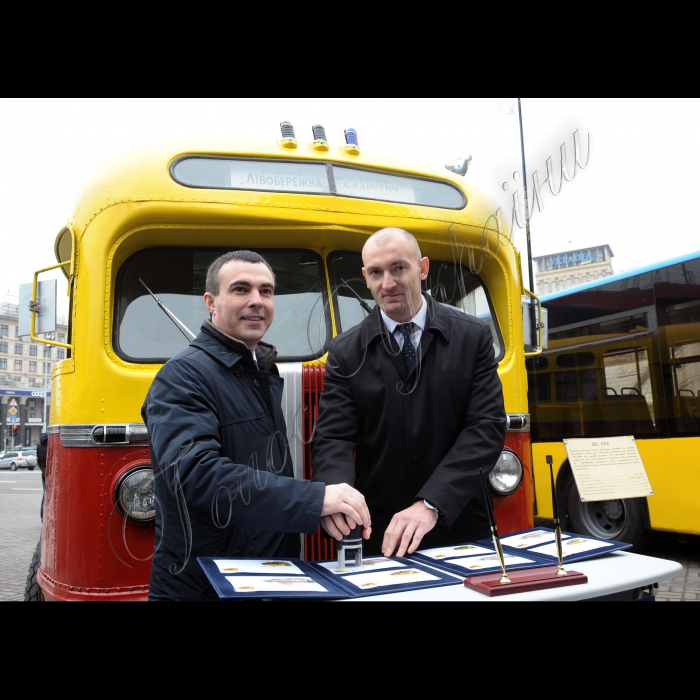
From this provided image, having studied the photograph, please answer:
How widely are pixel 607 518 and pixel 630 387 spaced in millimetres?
1579

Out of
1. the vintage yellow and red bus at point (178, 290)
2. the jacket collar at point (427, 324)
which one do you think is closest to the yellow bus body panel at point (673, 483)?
the vintage yellow and red bus at point (178, 290)

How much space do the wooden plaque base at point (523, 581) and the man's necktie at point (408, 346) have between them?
0.89 meters

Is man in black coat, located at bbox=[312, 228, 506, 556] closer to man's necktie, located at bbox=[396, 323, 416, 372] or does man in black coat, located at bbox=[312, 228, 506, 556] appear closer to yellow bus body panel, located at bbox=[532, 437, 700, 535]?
man's necktie, located at bbox=[396, 323, 416, 372]

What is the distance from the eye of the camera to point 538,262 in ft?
11.9

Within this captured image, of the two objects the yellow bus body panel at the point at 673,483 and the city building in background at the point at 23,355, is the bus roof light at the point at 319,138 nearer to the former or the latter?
the city building in background at the point at 23,355

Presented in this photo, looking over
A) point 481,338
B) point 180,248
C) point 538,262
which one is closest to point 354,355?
point 481,338

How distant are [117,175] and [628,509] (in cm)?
606

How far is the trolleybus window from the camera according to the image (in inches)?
124

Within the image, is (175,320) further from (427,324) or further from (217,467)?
(217,467)

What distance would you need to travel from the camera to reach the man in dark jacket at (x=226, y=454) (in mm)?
1656

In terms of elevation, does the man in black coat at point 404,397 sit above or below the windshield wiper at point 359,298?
below

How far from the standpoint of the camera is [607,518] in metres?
7.15

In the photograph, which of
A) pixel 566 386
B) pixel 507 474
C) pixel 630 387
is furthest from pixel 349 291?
pixel 566 386
